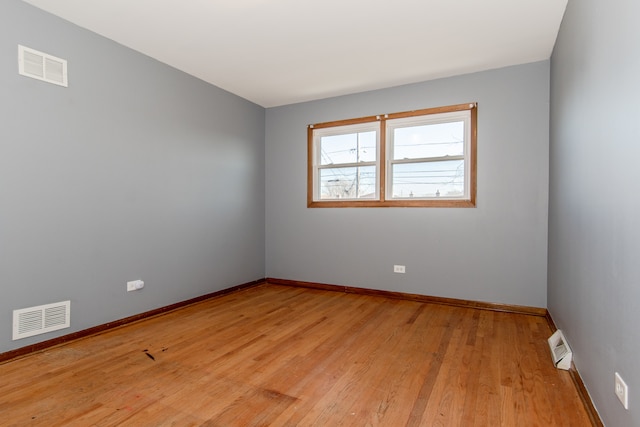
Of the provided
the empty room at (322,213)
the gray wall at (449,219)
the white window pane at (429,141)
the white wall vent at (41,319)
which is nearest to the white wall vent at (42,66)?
the empty room at (322,213)

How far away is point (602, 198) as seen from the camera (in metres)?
1.67

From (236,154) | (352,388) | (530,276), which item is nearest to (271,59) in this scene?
(236,154)

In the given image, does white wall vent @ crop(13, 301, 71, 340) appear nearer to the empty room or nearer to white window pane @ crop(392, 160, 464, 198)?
the empty room

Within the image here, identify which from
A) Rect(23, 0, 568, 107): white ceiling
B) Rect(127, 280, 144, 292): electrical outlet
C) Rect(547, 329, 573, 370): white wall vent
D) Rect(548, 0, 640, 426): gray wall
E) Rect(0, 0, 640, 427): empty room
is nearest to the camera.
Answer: Rect(548, 0, 640, 426): gray wall

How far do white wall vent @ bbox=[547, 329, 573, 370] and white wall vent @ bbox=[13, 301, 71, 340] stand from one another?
12.3ft

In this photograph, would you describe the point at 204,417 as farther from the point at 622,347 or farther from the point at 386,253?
the point at 386,253

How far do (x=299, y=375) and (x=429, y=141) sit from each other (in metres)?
3.10

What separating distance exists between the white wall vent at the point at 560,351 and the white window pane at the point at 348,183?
96.5 inches

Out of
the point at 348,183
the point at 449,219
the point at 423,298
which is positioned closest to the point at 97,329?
the point at 348,183

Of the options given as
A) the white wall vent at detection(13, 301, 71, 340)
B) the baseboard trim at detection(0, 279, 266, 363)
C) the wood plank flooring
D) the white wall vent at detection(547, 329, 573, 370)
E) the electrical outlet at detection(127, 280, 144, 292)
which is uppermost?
the electrical outlet at detection(127, 280, 144, 292)

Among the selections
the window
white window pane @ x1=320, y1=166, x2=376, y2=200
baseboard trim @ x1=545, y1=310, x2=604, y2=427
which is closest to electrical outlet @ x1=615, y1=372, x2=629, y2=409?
baseboard trim @ x1=545, y1=310, x2=604, y2=427

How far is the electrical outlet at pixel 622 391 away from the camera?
1343 millimetres

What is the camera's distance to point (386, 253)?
4.27 m

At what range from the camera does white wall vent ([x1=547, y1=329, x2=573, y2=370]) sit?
2.27 metres
